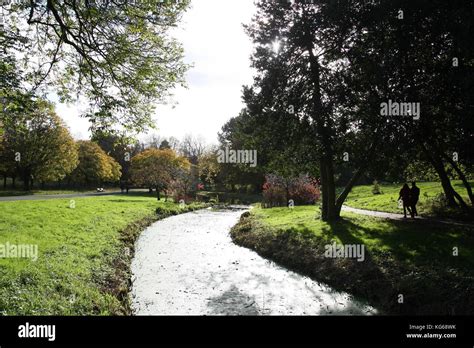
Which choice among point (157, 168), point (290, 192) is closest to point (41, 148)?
point (157, 168)

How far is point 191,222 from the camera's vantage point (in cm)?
3562

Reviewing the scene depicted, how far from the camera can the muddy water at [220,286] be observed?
1215cm

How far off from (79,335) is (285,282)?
9.67 m

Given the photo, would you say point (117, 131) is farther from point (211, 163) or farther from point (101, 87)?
point (211, 163)

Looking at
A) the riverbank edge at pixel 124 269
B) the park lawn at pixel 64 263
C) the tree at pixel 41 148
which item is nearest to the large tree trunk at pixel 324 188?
the riverbank edge at pixel 124 269

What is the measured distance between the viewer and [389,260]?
46.9 feet

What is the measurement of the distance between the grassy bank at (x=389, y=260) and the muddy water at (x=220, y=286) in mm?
859

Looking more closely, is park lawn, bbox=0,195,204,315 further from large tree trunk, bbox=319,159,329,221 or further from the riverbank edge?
large tree trunk, bbox=319,159,329,221

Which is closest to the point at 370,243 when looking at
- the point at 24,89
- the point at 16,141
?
the point at 24,89

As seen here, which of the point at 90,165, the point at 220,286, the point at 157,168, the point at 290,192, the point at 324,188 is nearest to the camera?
the point at 220,286

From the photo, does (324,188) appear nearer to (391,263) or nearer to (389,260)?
(389,260)

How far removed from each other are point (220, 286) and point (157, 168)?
4445cm

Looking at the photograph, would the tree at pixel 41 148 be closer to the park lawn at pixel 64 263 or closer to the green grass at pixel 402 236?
the park lawn at pixel 64 263

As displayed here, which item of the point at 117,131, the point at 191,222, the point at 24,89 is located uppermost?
the point at 24,89
